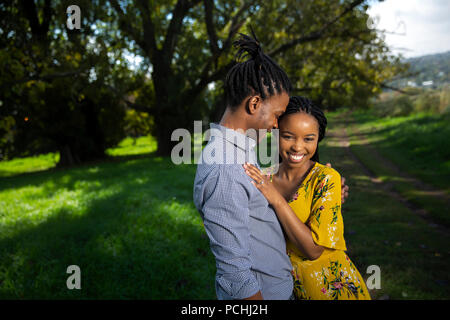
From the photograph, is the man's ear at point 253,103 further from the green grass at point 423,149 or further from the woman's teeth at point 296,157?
the green grass at point 423,149

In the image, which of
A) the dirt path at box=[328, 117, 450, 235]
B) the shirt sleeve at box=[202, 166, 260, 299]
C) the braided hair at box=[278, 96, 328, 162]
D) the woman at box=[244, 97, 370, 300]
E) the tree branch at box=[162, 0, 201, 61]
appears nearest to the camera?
the shirt sleeve at box=[202, 166, 260, 299]

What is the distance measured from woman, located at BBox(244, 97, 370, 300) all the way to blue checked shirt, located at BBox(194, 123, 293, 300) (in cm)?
8

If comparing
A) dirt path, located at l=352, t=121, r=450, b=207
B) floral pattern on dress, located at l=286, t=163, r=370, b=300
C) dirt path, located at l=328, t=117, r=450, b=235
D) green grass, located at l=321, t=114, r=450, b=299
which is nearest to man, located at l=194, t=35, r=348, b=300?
floral pattern on dress, located at l=286, t=163, r=370, b=300

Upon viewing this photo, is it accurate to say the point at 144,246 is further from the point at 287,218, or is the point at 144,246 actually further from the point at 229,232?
the point at 229,232

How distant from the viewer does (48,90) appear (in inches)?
500

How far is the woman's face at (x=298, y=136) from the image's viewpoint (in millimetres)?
1818

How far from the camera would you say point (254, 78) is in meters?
1.45

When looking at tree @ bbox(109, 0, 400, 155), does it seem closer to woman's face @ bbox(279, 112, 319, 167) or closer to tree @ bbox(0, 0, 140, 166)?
tree @ bbox(0, 0, 140, 166)

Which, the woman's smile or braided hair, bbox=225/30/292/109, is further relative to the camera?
the woman's smile

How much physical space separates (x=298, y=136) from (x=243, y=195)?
674 mm

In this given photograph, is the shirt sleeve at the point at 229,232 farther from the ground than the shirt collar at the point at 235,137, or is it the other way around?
the shirt collar at the point at 235,137

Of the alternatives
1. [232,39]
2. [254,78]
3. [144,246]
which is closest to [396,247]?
[144,246]

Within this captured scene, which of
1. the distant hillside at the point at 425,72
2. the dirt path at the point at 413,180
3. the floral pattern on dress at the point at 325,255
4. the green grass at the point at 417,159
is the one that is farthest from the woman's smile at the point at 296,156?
the distant hillside at the point at 425,72

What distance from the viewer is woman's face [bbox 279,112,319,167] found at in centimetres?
182
